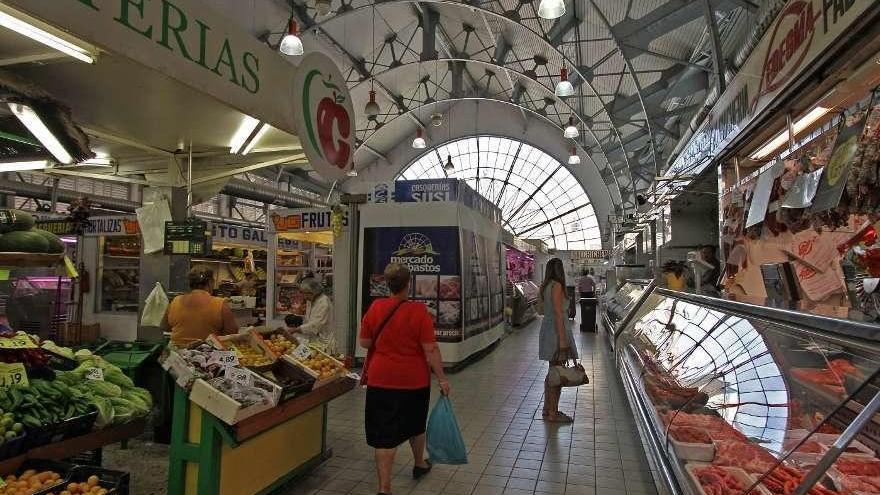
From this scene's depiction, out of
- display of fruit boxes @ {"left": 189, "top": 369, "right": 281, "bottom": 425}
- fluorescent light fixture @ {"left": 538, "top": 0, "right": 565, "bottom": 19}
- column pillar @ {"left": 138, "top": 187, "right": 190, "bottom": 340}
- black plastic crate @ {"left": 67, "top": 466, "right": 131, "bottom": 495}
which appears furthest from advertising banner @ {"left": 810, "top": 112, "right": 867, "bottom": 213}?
fluorescent light fixture @ {"left": 538, "top": 0, "right": 565, "bottom": 19}

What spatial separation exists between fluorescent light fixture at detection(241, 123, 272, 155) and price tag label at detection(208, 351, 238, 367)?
1.70 metres

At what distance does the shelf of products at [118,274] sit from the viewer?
31.0 feet

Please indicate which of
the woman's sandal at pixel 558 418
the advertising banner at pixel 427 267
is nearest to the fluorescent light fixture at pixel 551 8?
the advertising banner at pixel 427 267

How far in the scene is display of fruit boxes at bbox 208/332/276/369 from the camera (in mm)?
3641

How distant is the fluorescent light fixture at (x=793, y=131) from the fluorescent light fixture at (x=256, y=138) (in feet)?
12.3

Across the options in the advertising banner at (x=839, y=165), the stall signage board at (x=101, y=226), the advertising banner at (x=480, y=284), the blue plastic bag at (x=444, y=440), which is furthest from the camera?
the stall signage board at (x=101, y=226)

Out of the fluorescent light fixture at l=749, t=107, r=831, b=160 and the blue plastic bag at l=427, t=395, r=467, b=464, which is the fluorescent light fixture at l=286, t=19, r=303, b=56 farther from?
the blue plastic bag at l=427, t=395, r=467, b=464

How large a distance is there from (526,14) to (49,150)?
14352mm

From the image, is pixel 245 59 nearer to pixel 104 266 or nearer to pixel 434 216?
pixel 434 216

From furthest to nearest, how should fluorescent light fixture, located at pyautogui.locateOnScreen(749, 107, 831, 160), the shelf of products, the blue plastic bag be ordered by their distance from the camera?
the shelf of products, the blue plastic bag, fluorescent light fixture, located at pyautogui.locateOnScreen(749, 107, 831, 160)

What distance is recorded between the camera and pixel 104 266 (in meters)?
9.53

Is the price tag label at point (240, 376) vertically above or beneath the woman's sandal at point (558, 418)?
above

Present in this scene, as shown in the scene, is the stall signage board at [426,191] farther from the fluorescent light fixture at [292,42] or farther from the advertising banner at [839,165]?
the advertising banner at [839,165]

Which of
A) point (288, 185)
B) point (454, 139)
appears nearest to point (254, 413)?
point (288, 185)
